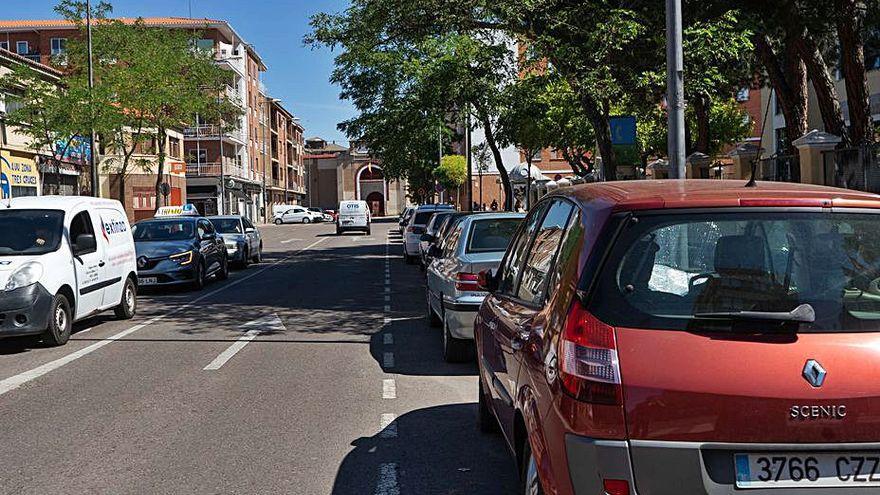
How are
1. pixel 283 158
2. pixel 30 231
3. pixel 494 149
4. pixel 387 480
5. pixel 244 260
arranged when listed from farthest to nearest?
pixel 283 158, pixel 494 149, pixel 244 260, pixel 30 231, pixel 387 480

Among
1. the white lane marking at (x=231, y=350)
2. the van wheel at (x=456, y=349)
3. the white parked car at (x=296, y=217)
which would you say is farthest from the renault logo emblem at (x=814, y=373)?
the white parked car at (x=296, y=217)

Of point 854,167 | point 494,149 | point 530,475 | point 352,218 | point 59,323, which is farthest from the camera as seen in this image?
point 352,218

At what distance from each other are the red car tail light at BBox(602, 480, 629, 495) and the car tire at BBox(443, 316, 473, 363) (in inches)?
235

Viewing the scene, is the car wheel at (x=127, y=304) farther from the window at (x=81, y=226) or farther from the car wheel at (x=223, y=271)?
the car wheel at (x=223, y=271)

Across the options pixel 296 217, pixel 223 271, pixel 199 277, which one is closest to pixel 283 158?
pixel 296 217

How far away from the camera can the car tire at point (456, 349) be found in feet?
29.4

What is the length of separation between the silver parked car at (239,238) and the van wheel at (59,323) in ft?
42.2

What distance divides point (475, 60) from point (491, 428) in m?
16.0

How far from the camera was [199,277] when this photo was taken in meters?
17.9

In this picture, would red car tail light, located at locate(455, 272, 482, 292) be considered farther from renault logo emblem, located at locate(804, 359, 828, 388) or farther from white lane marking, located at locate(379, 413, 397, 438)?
renault logo emblem, located at locate(804, 359, 828, 388)

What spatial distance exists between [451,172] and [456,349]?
4691 centimetres

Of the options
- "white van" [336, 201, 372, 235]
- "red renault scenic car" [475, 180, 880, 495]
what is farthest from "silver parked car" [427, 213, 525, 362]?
"white van" [336, 201, 372, 235]

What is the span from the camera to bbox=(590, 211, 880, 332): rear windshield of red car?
10.3ft

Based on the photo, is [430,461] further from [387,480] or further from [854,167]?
[854,167]
